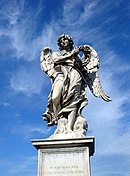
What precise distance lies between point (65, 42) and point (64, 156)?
3.71 m

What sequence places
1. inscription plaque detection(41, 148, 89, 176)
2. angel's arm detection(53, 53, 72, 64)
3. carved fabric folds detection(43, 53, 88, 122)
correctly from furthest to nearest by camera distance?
1. angel's arm detection(53, 53, 72, 64)
2. carved fabric folds detection(43, 53, 88, 122)
3. inscription plaque detection(41, 148, 89, 176)

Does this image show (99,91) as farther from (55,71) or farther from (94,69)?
(55,71)

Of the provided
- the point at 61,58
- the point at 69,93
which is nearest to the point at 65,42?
the point at 61,58

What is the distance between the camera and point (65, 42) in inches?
388

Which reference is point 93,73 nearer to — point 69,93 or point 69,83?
point 69,83

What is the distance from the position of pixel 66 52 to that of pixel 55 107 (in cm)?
188

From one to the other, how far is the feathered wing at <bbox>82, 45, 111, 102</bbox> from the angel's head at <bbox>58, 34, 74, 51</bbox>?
0.49 metres

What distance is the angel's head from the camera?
32.4ft

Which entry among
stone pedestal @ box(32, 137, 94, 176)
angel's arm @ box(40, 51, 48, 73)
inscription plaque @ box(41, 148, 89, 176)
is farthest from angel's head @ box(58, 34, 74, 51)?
inscription plaque @ box(41, 148, 89, 176)

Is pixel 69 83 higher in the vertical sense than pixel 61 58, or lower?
lower

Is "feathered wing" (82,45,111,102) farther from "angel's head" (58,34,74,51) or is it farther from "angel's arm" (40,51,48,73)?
"angel's arm" (40,51,48,73)

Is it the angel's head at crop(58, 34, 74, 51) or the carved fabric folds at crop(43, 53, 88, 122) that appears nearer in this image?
the carved fabric folds at crop(43, 53, 88, 122)

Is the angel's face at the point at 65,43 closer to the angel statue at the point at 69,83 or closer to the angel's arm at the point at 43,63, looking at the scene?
the angel statue at the point at 69,83

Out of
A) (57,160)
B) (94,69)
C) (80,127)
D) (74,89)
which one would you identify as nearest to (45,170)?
(57,160)
